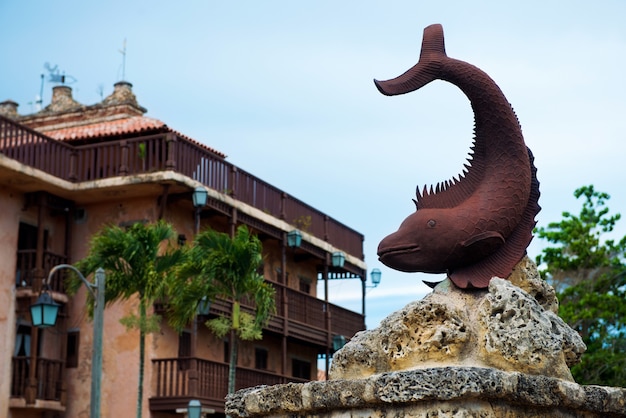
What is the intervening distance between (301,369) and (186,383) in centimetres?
794

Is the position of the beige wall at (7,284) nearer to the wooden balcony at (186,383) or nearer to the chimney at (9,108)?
the wooden balcony at (186,383)

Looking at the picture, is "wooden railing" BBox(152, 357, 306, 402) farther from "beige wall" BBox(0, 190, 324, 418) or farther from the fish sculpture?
the fish sculpture

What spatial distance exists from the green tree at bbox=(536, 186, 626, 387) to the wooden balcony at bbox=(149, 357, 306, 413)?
8068 millimetres

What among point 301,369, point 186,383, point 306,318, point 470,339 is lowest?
point 470,339

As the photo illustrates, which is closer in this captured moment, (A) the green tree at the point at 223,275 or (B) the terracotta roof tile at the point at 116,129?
(A) the green tree at the point at 223,275

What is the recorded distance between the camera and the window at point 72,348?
25.8 metres

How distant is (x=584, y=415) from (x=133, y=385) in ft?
65.2

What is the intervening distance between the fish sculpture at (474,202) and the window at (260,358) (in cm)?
2317

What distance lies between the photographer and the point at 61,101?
31281 millimetres

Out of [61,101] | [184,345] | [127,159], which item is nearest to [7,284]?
[127,159]

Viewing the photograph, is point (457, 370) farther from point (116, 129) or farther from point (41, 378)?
point (116, 129)

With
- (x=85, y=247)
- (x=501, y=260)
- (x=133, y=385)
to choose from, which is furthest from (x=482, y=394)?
(x=85, y=247)

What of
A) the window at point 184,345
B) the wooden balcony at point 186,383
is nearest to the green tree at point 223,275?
the wooden balcony at point 186,383

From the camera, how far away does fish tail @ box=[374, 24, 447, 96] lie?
21.2 ft
